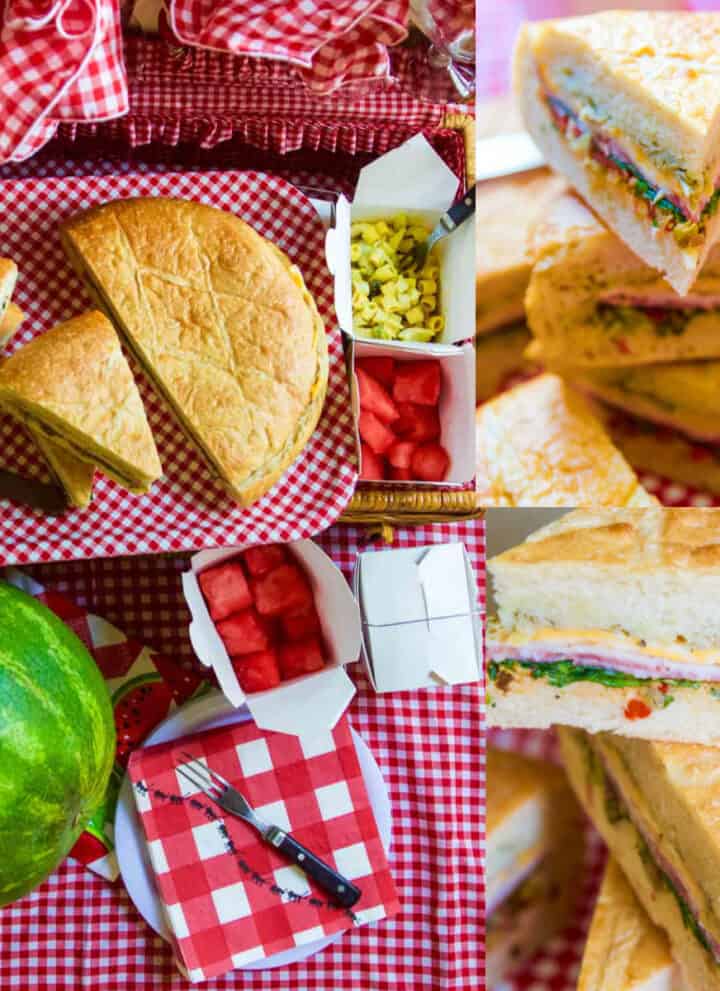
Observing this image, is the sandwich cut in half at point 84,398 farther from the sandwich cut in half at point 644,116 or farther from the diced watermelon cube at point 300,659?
the sandwich cut in half at point 644,116

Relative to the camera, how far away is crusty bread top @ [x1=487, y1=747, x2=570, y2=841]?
2.30 meters

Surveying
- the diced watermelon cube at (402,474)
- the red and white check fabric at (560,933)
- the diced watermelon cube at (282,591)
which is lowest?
the red and white check fabric at (560,933)

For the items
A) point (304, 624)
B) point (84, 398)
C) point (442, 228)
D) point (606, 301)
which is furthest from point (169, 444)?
point (606, 301)

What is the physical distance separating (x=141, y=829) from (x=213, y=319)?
96cm

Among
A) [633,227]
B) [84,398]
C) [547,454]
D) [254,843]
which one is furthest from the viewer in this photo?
[547,454]

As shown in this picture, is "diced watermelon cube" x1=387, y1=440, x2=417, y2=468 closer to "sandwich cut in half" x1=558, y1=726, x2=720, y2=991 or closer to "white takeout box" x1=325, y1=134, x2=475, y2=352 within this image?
"white takeout box" x1=325, y1=134, x2=475, y2=352

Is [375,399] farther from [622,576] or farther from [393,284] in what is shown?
[622,576]

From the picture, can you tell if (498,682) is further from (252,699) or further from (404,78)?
(404,78)

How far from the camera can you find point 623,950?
2.19 metres

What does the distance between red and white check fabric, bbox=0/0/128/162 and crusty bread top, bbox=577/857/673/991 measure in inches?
76.2

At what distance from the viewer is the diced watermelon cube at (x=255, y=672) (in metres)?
1.74

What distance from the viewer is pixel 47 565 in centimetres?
192

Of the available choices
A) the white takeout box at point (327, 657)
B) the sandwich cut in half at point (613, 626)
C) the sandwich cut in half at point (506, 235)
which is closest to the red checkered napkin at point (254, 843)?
the white takeout box at point (327, 657)

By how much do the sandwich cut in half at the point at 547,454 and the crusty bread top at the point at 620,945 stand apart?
2.94 ft
